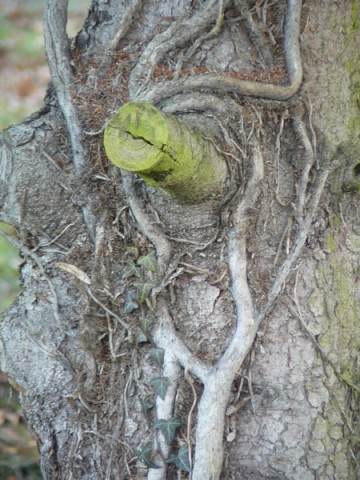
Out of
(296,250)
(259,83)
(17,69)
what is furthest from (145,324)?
(17,69)

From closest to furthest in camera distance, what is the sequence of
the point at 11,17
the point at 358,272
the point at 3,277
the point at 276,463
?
the point at 276,463
the point at 358,272
the point at 3,277
the point at 11,17

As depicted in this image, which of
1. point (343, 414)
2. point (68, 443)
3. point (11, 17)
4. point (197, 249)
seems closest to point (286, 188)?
point (197, 249)

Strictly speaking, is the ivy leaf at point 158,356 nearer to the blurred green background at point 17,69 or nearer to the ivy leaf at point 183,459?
the ivy leaf at point 183,459

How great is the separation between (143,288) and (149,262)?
79mm

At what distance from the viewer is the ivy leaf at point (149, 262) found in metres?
1.90

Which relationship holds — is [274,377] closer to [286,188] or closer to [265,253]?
[265,253]

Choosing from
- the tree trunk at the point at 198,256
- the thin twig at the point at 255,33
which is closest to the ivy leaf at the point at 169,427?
the tree trunk at the point at 198,256

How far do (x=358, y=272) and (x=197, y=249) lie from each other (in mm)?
542

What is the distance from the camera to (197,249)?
1904mm

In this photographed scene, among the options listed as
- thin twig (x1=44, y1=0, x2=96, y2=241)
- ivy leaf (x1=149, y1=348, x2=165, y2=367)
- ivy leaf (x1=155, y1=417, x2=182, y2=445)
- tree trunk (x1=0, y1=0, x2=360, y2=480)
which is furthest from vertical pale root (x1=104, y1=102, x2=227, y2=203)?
ivy leaf (x1=155, y1=417, x2=182, y2=445)

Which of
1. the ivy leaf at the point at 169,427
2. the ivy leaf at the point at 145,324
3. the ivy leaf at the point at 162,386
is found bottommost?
the ivy leaf at the point at 169,427

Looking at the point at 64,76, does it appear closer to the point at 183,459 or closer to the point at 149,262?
the point at 149,262

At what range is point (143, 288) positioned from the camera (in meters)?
1.90

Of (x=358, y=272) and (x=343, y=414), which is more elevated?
(x=358, y=272)
